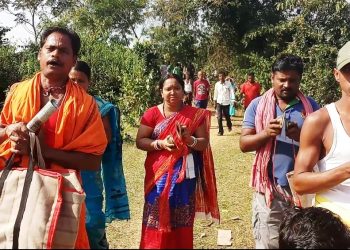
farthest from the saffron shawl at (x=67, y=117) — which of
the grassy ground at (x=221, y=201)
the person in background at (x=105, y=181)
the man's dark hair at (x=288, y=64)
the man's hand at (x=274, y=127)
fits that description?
the grassy ground at (x=221, y=201)

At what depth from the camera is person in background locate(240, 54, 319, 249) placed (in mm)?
3102

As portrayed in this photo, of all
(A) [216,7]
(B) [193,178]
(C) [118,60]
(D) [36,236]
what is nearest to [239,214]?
(B) [193,178]

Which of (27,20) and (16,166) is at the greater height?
(27,20)

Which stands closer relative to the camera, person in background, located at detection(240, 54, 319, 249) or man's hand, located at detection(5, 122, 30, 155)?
man's hand, located at detection(5, 122, 30, 155)

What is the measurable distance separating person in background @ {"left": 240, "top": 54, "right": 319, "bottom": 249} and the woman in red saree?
52 centimetres

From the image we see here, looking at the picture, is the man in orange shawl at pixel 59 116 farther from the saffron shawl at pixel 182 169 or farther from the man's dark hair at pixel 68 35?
the saffron shawl at pixel 182 169

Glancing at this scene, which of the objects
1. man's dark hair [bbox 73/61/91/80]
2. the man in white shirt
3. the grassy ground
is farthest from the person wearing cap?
the man in white shirt

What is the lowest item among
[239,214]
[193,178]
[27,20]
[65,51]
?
[239,214]

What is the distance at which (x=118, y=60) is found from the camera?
574 inches

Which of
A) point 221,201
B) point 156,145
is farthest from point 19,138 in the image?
point 221,201

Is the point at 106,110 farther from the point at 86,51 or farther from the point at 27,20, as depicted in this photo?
the point at 27,20

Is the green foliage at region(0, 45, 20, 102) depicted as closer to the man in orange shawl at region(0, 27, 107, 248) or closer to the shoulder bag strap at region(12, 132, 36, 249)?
the man in orange shawl at region(0, 27, 107, 248)

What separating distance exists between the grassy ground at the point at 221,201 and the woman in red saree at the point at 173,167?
0.74m

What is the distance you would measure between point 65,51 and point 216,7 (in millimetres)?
17453
